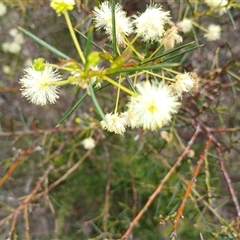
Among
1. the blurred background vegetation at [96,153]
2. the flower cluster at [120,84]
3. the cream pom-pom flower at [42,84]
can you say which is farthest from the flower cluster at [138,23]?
the blurred background vegetation at [96,153]

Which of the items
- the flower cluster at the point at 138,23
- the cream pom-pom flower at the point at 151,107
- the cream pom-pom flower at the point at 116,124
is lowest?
the cream pom-pom flower at the point at 151,107

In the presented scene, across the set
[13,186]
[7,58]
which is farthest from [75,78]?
[13,186]

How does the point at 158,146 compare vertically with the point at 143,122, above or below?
above

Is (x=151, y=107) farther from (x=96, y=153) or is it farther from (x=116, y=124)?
(x=96, y=153)

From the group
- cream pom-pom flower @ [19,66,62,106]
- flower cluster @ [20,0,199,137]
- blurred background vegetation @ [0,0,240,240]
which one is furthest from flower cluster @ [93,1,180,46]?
blurred background vegetation @ [0,0,240,240]

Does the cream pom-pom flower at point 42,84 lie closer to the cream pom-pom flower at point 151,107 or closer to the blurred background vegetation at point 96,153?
the cream pom-pom flower at point 151,107

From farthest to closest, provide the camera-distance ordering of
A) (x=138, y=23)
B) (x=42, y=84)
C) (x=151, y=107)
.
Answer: (x=138, y=23)
(x=42, y=84)
(x=151, y=107)

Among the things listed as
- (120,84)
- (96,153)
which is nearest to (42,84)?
(120,84)

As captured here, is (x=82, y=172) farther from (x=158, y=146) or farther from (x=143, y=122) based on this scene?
(x=143, y=122)

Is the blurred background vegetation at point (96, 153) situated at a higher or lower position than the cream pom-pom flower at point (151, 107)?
higher
